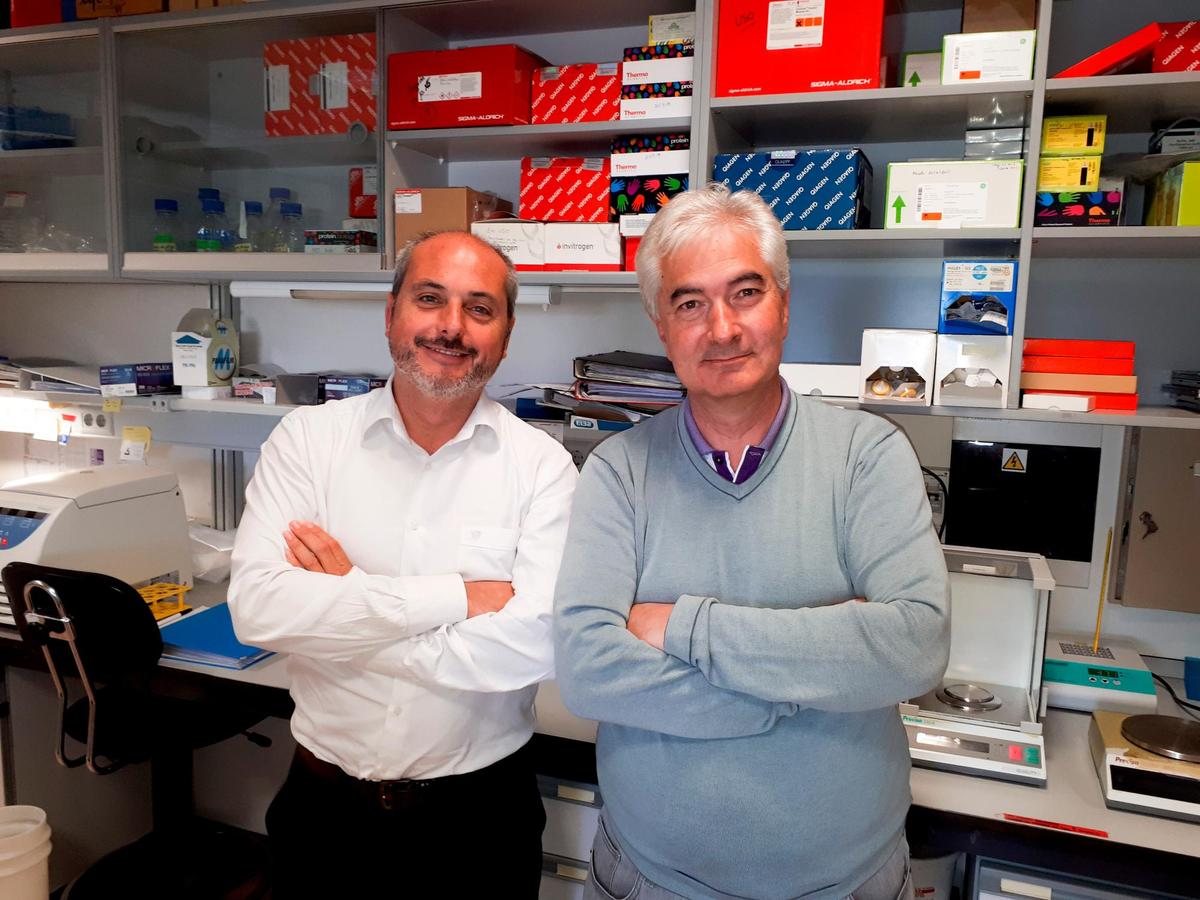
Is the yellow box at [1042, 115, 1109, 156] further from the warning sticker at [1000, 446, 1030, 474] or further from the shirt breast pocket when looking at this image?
the shirt breast pocket

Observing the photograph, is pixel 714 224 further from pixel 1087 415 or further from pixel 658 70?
pixel 1087 415

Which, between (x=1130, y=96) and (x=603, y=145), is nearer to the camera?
(x=1130, y=96)

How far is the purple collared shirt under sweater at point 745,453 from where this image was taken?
1.27 m

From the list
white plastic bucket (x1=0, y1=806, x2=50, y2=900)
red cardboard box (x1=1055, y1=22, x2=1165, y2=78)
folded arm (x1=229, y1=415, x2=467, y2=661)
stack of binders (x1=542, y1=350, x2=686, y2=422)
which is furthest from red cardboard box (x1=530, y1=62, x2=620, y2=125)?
white plastic bucket (x1=0, y1=806, x2=50, y2=900)

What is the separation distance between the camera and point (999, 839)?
145cm

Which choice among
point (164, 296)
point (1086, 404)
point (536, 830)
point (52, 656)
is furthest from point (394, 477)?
point (164, 296)

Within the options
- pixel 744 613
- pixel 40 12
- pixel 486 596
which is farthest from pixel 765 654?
pixel 40 12

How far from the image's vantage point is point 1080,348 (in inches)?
70.4

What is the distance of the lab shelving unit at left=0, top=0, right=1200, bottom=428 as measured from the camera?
1.81 m

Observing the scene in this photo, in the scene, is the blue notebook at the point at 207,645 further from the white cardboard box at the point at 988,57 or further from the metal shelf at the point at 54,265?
the white cardboard box at the point at 988,57

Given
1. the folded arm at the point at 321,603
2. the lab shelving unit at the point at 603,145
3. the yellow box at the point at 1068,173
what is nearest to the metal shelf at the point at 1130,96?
the lab shelving unit at the point at 603,145

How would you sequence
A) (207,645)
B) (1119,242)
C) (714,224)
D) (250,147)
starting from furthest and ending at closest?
(250,147)
(207,645)
(1119,242)
(714,224)

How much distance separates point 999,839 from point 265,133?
91.6 inches

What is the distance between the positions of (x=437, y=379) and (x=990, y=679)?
1.27 metres
